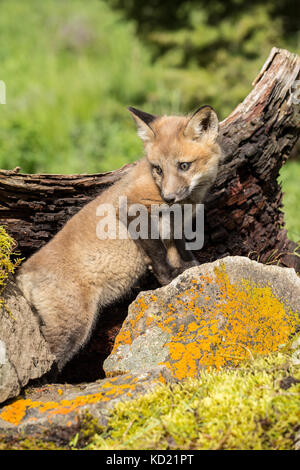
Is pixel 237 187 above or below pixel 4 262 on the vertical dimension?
above

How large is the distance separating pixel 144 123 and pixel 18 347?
2108mm

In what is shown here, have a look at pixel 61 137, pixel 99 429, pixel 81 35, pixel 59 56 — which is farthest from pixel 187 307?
pixel 81 35

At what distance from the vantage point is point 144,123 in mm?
3975

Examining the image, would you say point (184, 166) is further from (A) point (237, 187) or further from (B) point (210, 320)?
(B) point (210, 320)

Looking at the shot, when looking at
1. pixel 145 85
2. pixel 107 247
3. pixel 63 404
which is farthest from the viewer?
pixel 145 85

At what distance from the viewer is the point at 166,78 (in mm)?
9273

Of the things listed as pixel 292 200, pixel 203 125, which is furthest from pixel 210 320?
pixel 292 200

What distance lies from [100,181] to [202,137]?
1026mm

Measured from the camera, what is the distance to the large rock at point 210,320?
2.85 m

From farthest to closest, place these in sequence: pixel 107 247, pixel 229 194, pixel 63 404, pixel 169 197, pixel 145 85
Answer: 1. pixel 145 85
2. pixel 229 194
3. pixel 107 247
4. pixel 169 197
5. pixel 63 404

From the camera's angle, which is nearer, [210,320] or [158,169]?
[210,320]

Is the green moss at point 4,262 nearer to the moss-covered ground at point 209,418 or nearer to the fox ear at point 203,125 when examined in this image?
the moss-covered ground at point 209,418
